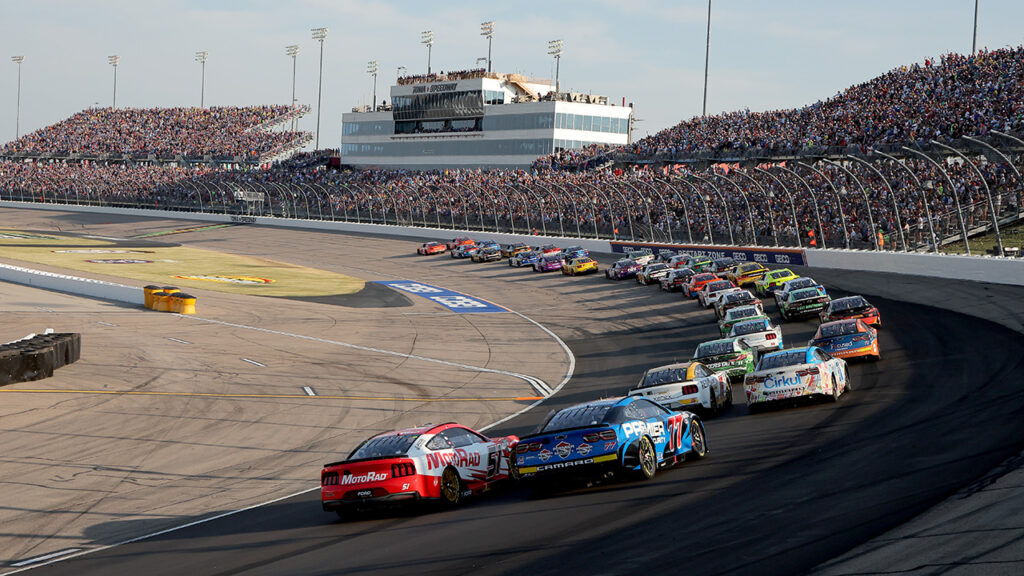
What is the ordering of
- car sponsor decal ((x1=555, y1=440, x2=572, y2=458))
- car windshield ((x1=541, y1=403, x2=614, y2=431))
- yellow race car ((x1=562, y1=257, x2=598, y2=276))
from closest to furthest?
car sponsor decal ((x1=555, y1=440, x2=572, y2=458)) < car windshield ((x1=541, y1=403, x2=614, y2=431)) < yellow race car ((x1=562, y1=257, x2=598, y2=276))

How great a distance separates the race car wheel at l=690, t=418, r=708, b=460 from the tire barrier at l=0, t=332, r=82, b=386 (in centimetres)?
1667

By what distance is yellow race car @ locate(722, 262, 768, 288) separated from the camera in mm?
44031

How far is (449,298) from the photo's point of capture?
51.7m

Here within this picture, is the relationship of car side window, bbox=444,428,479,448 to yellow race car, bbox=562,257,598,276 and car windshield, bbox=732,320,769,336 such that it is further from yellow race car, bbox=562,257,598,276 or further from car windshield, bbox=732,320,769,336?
yellow race car, bbox=562,257,598,276

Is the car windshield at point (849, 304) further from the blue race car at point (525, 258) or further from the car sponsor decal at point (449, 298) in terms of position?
the blue race car at point (525, 258)

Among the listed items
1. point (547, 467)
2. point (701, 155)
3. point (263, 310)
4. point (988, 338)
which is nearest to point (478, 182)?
point (701, 155)

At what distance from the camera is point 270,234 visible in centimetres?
9031

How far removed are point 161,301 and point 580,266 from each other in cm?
2283

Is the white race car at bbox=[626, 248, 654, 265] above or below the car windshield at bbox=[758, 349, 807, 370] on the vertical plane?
above

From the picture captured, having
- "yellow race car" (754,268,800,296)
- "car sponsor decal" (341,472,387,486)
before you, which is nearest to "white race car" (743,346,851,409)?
"car sponsor decal" (341,472,387,486)

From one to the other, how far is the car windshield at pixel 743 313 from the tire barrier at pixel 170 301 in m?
21.6

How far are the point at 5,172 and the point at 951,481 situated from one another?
143318 mm

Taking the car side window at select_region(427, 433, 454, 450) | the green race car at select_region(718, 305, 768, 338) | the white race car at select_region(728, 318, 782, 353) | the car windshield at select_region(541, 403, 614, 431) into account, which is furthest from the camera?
the green race car at select_region(718, 305, 768, 338)

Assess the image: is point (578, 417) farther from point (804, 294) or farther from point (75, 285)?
point (75, 285)
